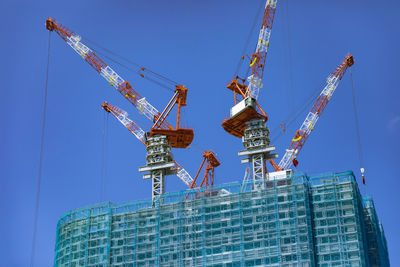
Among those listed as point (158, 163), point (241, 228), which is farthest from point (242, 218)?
point (158, 163)

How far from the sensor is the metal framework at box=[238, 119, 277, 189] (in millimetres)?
175875

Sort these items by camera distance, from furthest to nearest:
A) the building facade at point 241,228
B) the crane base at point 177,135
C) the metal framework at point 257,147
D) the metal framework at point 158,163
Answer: the crane base at point 177,135, the metal framework at point 158,163, the metal framework at point 257,147, the building facade at point 241,228

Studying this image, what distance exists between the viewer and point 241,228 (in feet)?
537

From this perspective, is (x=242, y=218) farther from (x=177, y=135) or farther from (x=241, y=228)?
(x=177, y=135)

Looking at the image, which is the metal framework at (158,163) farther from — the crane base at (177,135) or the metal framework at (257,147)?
the metal framework at (257,147)

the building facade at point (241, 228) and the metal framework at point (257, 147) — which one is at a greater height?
the metal framework at point (257, 147)

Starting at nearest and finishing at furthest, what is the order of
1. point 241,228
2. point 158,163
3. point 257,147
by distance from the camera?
point 241,228 < point 257,147 < point 158,163

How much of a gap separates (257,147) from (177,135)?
21619 millimetres

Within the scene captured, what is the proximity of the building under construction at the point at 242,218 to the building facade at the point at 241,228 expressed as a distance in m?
0.22

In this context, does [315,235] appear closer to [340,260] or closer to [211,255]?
[340,260]

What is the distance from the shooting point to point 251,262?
159250 mm

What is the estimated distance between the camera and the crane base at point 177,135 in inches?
7397

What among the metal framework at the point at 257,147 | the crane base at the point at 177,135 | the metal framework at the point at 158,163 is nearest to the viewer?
the metal framework at the point at 257,147

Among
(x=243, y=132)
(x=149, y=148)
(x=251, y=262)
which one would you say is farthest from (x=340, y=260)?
(x=149, y=148)
